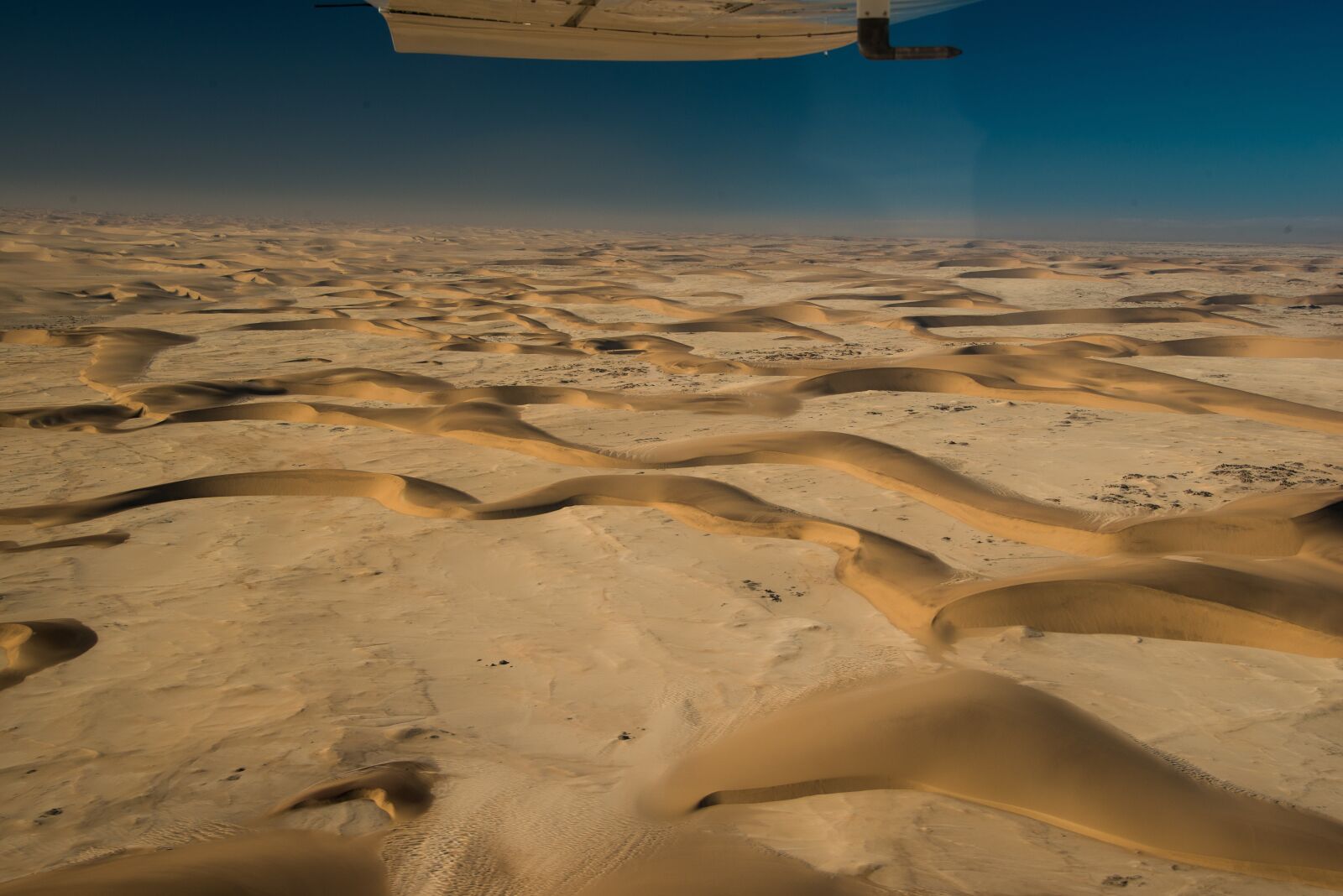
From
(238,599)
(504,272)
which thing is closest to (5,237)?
(504,272)

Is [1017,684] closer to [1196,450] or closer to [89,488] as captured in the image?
[1196,450]

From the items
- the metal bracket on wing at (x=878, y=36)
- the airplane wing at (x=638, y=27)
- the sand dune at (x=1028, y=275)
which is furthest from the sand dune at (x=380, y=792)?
the sand dune at (x=1028, y=275)

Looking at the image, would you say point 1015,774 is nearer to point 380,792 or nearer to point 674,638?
point 674,638

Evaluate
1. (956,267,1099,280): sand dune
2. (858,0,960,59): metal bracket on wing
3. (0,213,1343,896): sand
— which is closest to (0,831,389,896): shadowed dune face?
(0,213,1343,896): sand

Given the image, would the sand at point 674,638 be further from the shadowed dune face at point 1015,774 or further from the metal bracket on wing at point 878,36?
the metal bracket on wing at point 878,36

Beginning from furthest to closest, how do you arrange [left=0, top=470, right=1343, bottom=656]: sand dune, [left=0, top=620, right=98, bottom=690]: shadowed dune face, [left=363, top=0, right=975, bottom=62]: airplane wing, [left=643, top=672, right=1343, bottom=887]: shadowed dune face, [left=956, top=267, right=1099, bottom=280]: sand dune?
[left=956, top=267, right=1099, bottom=280]: sand dune < [left=0, top=470, right=1343, bottom=656]: sand dune < [left=0, top=620, right=98, bottom=690]: shadowed dune face < [left=363, top=0, right=975, bottom=62]: airplane wing < [left=643, top=672, right=1343, bottom=887]: shadowed dune face

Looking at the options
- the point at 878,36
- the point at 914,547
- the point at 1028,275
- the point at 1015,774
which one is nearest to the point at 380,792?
the point at 1015,774

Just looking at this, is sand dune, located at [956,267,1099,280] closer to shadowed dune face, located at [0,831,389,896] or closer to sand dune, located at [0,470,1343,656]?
sand dune, located at [0,470,1343,656]
